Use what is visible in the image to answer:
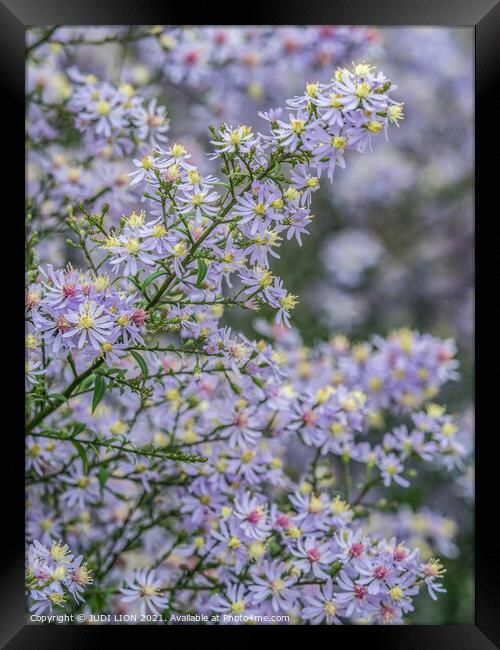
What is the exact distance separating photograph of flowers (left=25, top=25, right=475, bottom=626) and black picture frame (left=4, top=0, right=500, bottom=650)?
3 cm

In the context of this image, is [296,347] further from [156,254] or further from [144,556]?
[156,254]

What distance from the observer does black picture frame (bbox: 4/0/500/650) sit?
1409 mm

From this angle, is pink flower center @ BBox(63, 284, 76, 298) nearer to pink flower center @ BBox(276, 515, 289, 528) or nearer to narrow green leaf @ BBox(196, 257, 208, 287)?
narrow green leaf @ BBox(196, 257, 208, 287)

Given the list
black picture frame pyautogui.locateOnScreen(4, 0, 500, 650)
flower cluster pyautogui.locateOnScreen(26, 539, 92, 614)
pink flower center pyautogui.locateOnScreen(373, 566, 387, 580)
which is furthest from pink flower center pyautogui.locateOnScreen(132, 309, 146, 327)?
pink flower center pyautogui.locateOnScreen(373, 566, 387, 580)

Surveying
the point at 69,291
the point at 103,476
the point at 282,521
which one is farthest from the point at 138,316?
the point at 282,521

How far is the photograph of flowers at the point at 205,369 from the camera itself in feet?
4.00

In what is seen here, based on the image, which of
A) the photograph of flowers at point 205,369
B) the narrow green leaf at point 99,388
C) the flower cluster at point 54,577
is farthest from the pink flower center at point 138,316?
the flower cluster at point 54,577

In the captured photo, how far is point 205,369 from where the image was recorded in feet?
4.73
